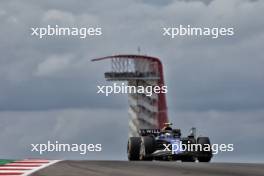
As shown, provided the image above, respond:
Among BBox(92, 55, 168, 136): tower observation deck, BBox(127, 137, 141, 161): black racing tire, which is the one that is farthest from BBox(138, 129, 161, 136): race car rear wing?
BBox(92, 55, 168, 136): tower observation deck

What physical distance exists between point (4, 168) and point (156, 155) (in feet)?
34.8

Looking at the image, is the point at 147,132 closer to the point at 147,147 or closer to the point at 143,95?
the point at 147,147

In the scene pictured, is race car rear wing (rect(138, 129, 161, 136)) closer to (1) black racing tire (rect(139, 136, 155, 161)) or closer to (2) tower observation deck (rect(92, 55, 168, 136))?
(1) black racing tire (rect(139, 136, 155, 161))

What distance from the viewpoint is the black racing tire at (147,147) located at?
26453 mm

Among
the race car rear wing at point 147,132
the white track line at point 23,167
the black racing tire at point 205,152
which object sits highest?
the race car rear wing at point 147,132

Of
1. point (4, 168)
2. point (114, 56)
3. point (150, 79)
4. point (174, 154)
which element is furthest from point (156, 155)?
point (150, 79)

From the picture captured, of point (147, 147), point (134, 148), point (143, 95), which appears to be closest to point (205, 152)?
point (147, 147)

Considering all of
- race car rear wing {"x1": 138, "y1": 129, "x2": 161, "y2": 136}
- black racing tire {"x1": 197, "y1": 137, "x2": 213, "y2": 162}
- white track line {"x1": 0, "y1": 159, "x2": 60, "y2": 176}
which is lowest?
white track line {"x1": 0, "y1": 159, "x2": 60, "y2": 176}

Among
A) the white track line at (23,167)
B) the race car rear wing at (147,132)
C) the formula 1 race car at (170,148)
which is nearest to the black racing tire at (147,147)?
the formula 1 race car at (170,148)

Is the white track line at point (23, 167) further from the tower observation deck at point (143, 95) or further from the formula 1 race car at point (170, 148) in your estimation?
the tower observation deck at point (143, 95)

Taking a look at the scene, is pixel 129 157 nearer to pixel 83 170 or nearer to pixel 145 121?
pixel 83 170

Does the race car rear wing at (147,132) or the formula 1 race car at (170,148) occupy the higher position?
the race car rear wing at (147,132)

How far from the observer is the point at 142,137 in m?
27.1

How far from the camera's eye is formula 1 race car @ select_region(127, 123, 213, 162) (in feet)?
87.2
